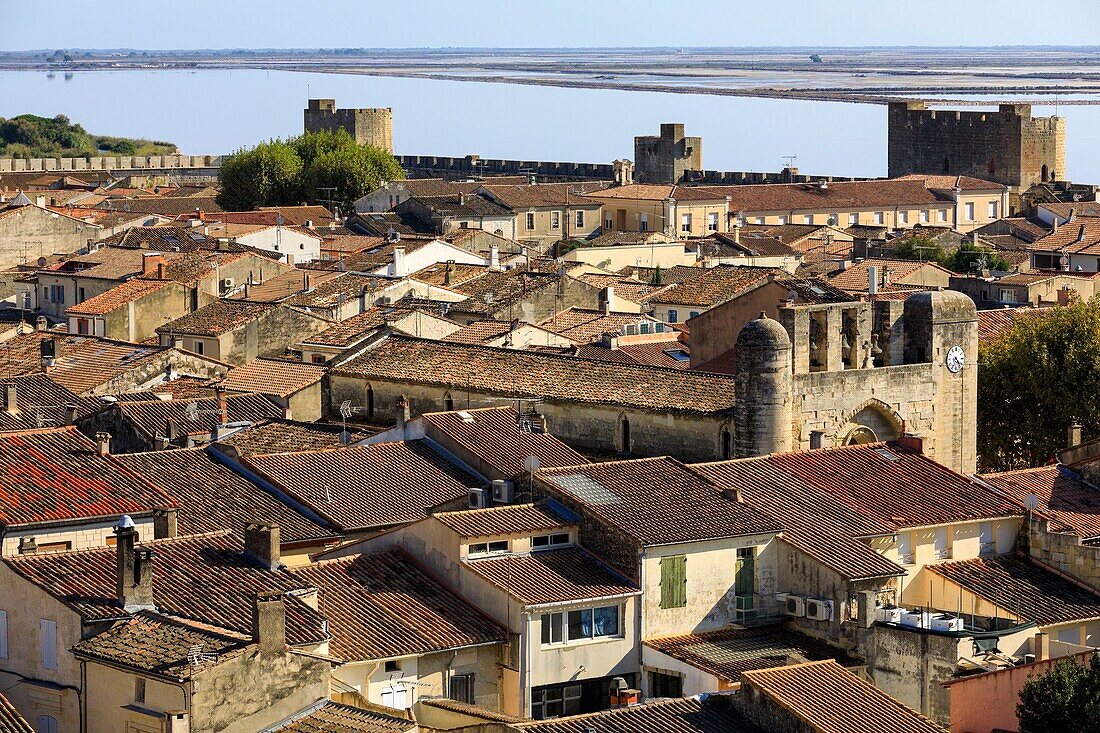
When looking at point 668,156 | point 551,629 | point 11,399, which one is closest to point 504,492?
point 551,629

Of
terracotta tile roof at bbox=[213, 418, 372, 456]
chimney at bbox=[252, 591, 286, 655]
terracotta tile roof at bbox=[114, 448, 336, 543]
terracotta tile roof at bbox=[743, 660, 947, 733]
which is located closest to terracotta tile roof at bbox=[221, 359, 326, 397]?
terracotta tile roof at bbox=[213, 418, 372, 456]

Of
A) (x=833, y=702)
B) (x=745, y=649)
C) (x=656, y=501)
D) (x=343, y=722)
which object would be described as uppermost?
(x=656, y=501)

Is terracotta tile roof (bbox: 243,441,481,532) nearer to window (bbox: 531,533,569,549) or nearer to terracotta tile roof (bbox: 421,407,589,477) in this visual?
terracotta tile roof (bbox: 421,407,589,477)

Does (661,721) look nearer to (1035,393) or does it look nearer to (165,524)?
(165,524)

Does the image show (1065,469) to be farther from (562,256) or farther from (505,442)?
(562,256)

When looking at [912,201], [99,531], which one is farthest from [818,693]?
[912,201]
